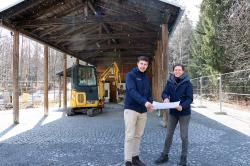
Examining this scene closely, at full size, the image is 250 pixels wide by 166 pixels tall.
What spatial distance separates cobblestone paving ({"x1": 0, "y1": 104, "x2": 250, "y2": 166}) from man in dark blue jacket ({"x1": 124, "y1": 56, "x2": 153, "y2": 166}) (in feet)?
2.10

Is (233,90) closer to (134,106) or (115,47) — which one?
(115,47)

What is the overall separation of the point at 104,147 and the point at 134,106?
2223 millimetres

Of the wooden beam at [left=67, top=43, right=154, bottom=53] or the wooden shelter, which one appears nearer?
the wooden shelter

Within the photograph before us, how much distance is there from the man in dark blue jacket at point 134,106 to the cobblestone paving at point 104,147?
641 millimetres

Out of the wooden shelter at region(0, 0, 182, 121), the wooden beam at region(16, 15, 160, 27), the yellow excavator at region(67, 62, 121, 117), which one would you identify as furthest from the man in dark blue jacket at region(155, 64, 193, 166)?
the yellow excavator at region(67, 62, 121, 117)

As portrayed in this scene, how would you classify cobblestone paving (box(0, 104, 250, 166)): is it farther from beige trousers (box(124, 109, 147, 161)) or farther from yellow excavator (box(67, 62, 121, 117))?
yellow excavator (box(67, 62, 121, 117))

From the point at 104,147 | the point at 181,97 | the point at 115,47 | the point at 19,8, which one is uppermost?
the point at 19,8

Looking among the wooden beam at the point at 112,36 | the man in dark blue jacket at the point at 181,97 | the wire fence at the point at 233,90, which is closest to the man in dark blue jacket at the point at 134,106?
the man in dark blue jacket at the point at 181,97

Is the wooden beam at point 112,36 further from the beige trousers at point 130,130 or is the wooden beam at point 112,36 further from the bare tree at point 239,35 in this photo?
the beige trousers at point 130,130

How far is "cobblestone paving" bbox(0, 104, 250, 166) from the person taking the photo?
557 cm

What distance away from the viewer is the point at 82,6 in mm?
11125

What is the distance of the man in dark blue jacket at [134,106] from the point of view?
476cm

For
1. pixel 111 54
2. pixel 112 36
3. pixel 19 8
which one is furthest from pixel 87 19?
pixel 111 54

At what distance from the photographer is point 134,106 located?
189 inches
